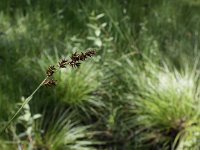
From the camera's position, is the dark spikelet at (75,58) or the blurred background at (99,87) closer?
the dark spikelet at (75,58)

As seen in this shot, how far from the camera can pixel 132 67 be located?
377 centimetres

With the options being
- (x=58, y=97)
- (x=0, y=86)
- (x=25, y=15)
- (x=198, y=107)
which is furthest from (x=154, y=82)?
(x=25, y=15)

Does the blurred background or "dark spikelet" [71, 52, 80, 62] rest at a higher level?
the blurred background

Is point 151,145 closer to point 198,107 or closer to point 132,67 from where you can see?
point 198,107

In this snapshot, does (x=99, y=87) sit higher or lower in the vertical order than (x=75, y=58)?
higher

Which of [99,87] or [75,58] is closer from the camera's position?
[75,58]

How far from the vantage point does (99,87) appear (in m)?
3.63

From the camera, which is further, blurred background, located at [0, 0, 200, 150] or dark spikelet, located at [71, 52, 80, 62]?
blurred background, located at [0, 0, 200, 150]

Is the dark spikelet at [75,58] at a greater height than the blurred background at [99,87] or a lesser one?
lesser

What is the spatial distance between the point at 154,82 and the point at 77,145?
0.86 meters

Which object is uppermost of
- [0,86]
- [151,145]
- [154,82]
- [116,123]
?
[0,86]

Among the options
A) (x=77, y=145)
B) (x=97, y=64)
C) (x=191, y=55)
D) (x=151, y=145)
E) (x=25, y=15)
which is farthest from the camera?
(x=25, y=15)

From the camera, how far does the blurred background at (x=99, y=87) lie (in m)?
3.25

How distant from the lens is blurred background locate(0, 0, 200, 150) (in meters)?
3.25
